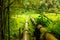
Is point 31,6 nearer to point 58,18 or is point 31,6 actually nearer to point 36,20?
point 36,20

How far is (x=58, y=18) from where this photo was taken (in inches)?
158

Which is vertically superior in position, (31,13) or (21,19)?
(31,13)

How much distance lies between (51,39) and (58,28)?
0.57 metres

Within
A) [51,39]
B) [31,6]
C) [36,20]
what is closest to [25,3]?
[31,6]

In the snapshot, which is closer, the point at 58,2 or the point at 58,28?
the point at 58,28

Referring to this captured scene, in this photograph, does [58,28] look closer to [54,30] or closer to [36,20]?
[54,30]

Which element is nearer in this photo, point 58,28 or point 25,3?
point 58,28

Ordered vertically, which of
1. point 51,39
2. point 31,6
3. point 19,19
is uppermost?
point 31,6

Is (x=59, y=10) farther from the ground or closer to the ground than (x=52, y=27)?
farther from the ground

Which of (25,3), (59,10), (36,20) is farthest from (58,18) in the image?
(25,3)

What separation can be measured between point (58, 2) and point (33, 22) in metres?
0.70

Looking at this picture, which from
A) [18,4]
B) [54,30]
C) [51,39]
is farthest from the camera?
[18,4]

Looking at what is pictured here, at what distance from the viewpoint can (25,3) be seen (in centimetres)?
405

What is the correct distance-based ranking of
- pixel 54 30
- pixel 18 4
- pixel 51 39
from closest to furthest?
1. pixel 51 39
2. pixel 54 30
3. pixel 18 4
